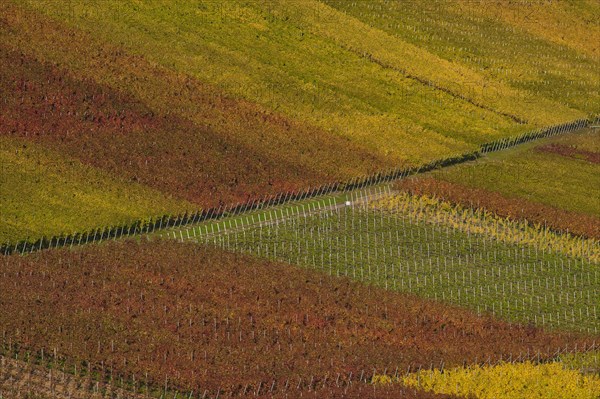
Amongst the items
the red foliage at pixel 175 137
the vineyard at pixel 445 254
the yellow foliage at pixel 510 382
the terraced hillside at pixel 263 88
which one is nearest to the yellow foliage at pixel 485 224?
the vineyard at pixel 445 254

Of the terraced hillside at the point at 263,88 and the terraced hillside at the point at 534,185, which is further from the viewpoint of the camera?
the terraced hillside at the point at 534,185

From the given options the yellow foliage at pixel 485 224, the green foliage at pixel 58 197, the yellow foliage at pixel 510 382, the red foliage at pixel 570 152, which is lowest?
the green foliage at pixel 58 197

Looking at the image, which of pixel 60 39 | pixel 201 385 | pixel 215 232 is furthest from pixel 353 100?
pixel 201 385

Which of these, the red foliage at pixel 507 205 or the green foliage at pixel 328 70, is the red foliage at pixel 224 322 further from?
the green foliage at pixel 328 70

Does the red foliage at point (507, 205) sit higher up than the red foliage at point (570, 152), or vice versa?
the red foliage at point (507, 205)

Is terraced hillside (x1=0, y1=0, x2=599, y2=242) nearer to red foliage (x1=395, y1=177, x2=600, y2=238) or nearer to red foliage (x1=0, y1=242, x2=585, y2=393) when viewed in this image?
red foliage (x1=395, y1=177, x2=600, y2=238)

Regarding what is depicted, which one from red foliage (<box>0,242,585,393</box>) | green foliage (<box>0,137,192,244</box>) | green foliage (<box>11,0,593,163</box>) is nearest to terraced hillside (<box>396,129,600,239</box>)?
green foliage (<box>11,0,593,163</box>)
